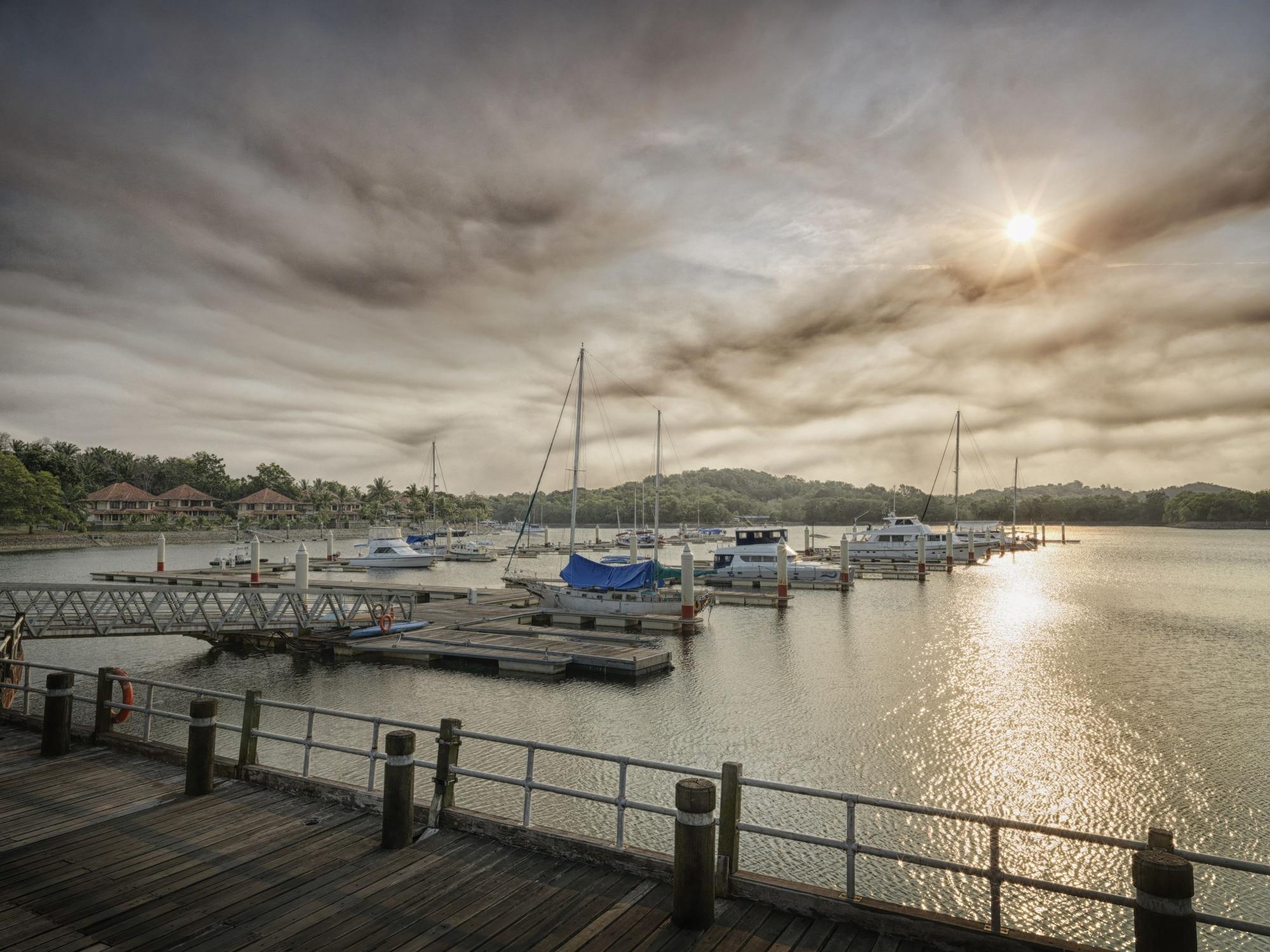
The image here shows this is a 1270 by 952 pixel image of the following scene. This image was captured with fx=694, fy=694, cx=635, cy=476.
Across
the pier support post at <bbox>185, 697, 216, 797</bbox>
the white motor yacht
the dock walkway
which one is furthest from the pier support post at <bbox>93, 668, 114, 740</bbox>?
the white motor yacht

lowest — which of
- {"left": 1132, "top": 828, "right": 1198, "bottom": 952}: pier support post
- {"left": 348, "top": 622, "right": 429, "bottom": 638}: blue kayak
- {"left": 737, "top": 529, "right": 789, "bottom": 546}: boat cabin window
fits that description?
{"left": 348, "top": 622, "right": 429, "bottom": 638}: blue kayak

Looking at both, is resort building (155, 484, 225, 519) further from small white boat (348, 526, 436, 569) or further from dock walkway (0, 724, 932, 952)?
dock walkway (0, 724, 932, 952)

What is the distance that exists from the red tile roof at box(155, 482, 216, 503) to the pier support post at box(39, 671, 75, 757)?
145185mm

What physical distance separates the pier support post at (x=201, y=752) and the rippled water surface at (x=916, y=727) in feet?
19.9

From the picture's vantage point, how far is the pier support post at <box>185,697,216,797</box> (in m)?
9.19

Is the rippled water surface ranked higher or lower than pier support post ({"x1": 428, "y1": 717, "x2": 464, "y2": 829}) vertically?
lower

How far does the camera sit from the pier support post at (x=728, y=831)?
6.82m

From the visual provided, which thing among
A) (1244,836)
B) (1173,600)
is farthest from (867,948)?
(1173,600)

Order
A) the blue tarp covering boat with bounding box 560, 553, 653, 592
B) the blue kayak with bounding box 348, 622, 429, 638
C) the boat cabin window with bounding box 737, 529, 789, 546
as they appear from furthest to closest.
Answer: the boat cabin window with bounding box 737, 529, 789, 546, the blue tarp covering boat with bounding box 560, 553, 653, 592, the blue kayak with bounding box 348, 622, 429, 638

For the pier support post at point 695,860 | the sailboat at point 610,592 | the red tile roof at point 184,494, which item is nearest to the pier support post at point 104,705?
the pier support post at point 695,860

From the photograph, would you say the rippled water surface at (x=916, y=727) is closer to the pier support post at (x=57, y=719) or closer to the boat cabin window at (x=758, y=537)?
the pier support post at (x=57, y=719)

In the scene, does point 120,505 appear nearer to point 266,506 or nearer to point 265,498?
point 265,498

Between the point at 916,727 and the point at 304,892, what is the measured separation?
17595mm

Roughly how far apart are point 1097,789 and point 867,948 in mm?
12925
